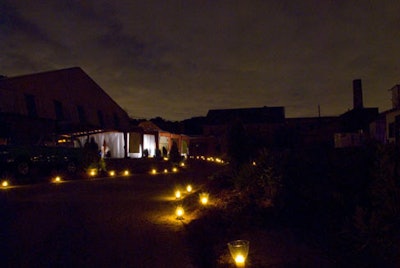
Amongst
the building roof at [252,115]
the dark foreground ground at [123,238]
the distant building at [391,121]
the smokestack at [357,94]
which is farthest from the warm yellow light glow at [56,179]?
the building roof at [252,115]

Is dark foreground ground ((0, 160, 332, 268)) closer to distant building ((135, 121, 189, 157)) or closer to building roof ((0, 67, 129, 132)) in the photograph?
building roof ((0, 67, 129, 132))

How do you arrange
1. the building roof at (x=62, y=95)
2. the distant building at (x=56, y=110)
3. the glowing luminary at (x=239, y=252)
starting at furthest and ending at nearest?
the building roof at (x=62, y=95) < the distant building at (x=56, y=110) < the glowing luminary at (x=239, y=252)

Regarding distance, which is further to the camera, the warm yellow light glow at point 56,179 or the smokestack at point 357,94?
the smokestack at point 357,94

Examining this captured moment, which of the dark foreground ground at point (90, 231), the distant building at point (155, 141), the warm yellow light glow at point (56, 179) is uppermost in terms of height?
the distant building at point (155, 141)

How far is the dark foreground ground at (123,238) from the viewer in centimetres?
596

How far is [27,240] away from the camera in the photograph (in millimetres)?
7410

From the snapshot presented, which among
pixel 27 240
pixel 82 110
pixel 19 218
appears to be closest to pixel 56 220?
pixel 19 218

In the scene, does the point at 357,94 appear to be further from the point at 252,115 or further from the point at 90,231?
the point at 90,231

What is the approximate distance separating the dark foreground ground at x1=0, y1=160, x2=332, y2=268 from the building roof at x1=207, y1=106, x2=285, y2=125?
49281 millimetres

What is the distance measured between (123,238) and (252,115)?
5573cm

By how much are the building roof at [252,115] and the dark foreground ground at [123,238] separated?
49281mm

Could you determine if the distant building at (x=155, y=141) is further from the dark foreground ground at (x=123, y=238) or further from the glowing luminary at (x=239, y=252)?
the glowing luminary at (x=239, y=252)

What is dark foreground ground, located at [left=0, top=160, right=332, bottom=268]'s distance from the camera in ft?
19.6

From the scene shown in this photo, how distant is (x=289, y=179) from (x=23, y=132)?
23.8 metres
